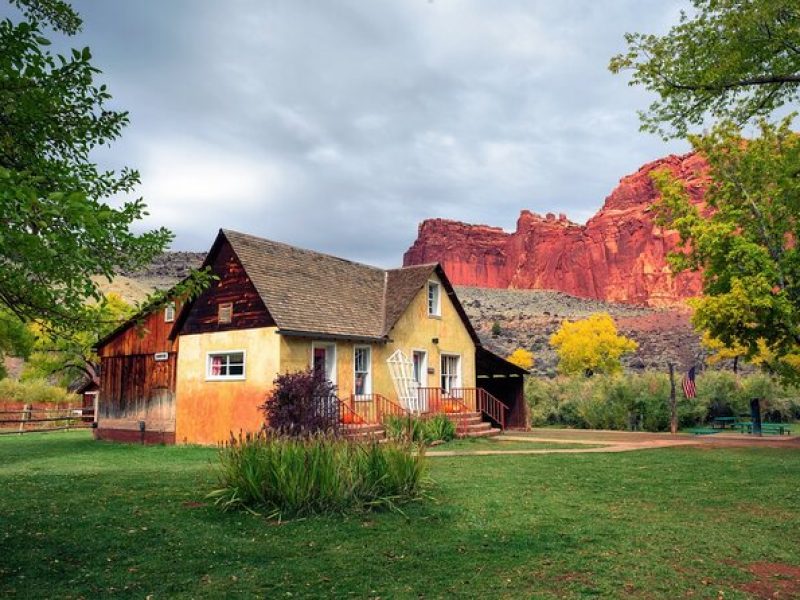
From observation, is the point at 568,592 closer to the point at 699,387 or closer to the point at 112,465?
the point at 112,465

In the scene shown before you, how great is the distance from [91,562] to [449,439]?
49.6 ft

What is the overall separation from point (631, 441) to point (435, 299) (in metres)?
9.25

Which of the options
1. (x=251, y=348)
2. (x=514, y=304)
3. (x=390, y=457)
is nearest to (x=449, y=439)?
(x=251, y=348)

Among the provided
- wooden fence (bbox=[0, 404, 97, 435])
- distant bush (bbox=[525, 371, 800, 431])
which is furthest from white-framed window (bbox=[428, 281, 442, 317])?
wooden fence (bbox=[0, 404, 97, 435])

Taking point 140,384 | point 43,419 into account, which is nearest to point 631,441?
point 140,384

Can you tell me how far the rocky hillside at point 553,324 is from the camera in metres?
65.0

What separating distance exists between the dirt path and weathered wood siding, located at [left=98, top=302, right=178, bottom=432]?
10.1 meters

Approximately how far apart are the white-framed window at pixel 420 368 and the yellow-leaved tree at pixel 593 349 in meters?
38.6

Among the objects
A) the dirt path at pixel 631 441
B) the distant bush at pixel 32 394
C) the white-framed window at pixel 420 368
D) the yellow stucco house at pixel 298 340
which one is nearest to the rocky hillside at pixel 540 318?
the distant bush at pixel 32 394

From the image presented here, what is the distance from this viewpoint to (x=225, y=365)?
2036cm

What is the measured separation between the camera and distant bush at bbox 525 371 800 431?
2699 cm

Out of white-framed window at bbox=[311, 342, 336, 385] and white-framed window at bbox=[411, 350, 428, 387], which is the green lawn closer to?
white-framed window at bbox=[311, 342, 336, 385]

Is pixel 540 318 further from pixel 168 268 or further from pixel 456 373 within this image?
pixel 456 373

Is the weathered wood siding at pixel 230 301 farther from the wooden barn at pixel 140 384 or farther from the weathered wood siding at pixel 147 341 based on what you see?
the wooden barn at pixel 140 384
